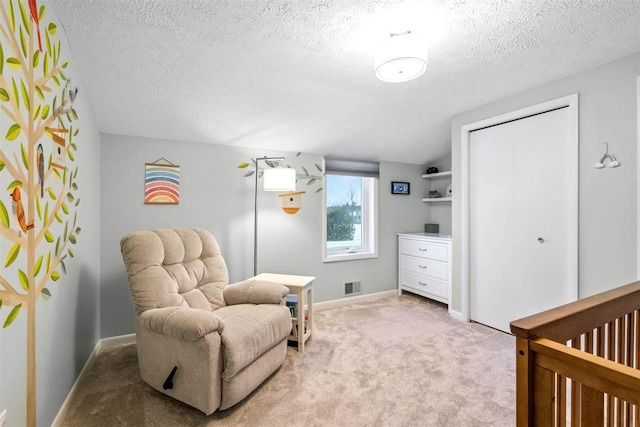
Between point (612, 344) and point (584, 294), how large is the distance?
1.27 meters

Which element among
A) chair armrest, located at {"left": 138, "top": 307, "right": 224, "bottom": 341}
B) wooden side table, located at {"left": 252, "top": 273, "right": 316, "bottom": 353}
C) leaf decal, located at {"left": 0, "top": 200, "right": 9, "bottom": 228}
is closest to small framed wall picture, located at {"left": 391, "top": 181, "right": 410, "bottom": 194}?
wooden side table, located at {"left": 252, "top": 273, "right": 316, "bottom": 353}

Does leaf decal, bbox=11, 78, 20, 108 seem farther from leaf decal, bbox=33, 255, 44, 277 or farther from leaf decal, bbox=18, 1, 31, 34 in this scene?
leaf decal, bbox=33, 255, 44, 277

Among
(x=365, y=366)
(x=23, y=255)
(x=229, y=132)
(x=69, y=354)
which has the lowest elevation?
(x=365, y=366)

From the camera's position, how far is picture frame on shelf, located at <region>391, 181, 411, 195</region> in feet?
13.3

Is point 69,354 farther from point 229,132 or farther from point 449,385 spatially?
point 449,385

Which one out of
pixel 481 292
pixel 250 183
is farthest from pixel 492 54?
pixel 250 183

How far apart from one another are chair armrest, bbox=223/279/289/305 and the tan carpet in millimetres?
511

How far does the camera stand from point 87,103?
213cm

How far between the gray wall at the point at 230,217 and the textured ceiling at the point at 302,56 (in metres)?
0.22

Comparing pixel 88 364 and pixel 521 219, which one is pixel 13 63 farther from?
pixel 521 219

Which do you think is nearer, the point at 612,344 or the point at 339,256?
the point at 612,344

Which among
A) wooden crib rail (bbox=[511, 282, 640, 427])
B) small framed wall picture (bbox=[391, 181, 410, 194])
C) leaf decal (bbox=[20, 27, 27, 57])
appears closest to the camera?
wooden crib rail (bbox=[511, 282, 640, 427])

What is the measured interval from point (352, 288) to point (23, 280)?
3082 mm

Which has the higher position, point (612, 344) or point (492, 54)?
point (492, 54)
